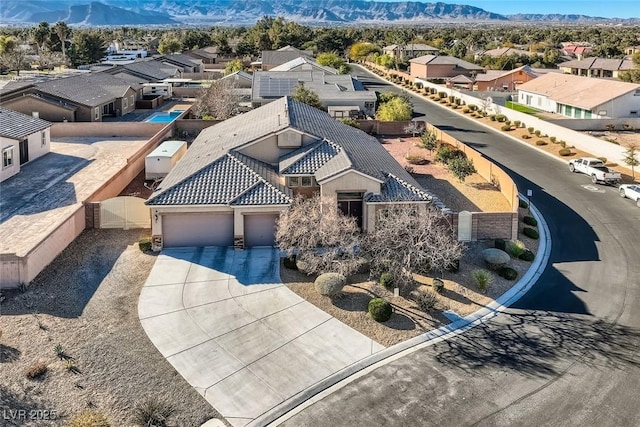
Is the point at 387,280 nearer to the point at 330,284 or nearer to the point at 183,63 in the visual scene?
the point at 330,284

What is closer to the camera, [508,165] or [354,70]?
[508,165]

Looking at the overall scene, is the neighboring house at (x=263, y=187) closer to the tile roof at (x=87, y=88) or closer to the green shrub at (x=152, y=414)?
the green shrub at (x=152, y=414)

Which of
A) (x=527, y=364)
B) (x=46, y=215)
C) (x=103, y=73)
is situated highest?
(x=103, y=73)

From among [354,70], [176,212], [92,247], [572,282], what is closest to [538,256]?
[572,282]

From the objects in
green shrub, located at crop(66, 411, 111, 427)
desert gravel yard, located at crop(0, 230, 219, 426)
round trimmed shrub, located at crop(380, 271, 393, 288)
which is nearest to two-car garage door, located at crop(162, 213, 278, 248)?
desert gravel yard, located at crop(0, 230, 219, 426)

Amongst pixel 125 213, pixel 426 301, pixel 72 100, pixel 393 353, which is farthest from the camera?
pixel 72 100

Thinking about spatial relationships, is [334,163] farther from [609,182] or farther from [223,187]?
[609,182]

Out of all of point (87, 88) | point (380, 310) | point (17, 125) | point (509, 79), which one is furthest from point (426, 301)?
point (509, 79)

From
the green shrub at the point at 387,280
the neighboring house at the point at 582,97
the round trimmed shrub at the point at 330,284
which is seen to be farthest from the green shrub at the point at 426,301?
the neighboring house at the point at 582,97
